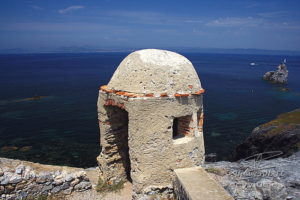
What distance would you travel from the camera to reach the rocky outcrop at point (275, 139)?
15.8 metres

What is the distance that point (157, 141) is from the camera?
6840 mm

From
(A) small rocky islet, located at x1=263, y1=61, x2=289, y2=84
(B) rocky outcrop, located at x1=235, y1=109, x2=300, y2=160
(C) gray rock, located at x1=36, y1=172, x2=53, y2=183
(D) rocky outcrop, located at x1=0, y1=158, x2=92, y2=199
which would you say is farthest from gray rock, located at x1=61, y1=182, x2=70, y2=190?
(A) small rocky islet, located at x1=263, y1=61, x2=289, y2=84

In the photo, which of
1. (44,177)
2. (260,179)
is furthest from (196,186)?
(44,177)

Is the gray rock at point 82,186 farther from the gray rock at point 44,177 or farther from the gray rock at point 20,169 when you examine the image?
the gray rock at point 20,169

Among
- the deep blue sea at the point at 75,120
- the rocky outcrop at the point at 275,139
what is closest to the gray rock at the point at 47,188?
the deep blue sea at the point at 75,120

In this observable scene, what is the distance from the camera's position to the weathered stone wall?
6680mm

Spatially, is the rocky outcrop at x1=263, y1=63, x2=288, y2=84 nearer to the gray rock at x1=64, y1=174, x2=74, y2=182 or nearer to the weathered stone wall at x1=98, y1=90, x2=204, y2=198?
the weathered stone wall at x1=98, y1=90, x2=204, y2=198

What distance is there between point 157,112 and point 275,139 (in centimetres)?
1407

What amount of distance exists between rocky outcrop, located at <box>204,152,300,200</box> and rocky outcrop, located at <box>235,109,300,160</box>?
7.54 meters

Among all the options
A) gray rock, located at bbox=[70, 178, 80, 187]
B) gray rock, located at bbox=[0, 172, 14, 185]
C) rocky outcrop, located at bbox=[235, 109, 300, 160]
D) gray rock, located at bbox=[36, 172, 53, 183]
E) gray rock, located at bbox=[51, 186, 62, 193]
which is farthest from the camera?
rocky outcrop, located at bbox=[235, 109, 300, 160]

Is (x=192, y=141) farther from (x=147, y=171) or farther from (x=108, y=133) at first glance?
(x=108, y=133)

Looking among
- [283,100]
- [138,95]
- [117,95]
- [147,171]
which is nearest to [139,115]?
[138,95]

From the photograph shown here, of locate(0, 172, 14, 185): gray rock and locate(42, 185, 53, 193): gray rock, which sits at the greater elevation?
locate(0, 172, 14, 185): gray rock

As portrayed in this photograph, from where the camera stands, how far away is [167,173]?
7152 mm
